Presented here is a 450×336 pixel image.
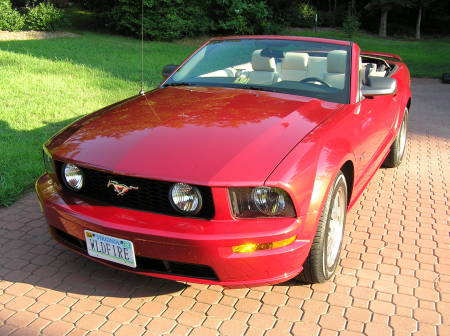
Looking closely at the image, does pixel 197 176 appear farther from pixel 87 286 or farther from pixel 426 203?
pixel 426 203

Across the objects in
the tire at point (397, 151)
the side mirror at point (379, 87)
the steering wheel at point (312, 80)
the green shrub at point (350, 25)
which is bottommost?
the green shrub at point (350, 25)

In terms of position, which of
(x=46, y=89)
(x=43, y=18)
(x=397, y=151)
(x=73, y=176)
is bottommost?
(x=397, y=151)

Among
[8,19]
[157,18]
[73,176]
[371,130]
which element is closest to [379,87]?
[371,130]

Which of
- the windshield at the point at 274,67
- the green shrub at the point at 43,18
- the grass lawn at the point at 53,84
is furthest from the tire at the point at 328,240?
the green shrub at the point at 43,18

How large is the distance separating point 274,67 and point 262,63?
12 centimetres

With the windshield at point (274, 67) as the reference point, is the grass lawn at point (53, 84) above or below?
below

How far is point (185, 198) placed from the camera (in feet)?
9.06

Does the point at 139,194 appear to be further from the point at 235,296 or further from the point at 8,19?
the point at 8,19

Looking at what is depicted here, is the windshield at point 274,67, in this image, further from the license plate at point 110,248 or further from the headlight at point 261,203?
the license plate at point 110,248

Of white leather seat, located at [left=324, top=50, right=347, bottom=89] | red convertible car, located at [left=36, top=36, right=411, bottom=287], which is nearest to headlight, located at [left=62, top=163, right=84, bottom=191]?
red convertible car, located at [left=36, top=36, right=411, bottom=287]

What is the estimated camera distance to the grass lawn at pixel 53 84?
18.5 feet

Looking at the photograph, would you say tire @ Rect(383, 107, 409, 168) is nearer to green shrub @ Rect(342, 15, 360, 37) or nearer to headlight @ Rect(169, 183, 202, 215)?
headlight @ Rect(169, 183, 202, 215)

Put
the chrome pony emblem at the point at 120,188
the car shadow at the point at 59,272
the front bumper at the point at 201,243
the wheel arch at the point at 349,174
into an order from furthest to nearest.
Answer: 1. the wheel arch at the point at 349,174
2. the car shadow at the point at 59,272
3. the chrome pony emblem at the point at 120,188
4. the front bumper at the point at 201,243

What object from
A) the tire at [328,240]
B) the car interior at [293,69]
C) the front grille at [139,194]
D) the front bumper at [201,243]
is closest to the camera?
the front bumper at [201,243]
